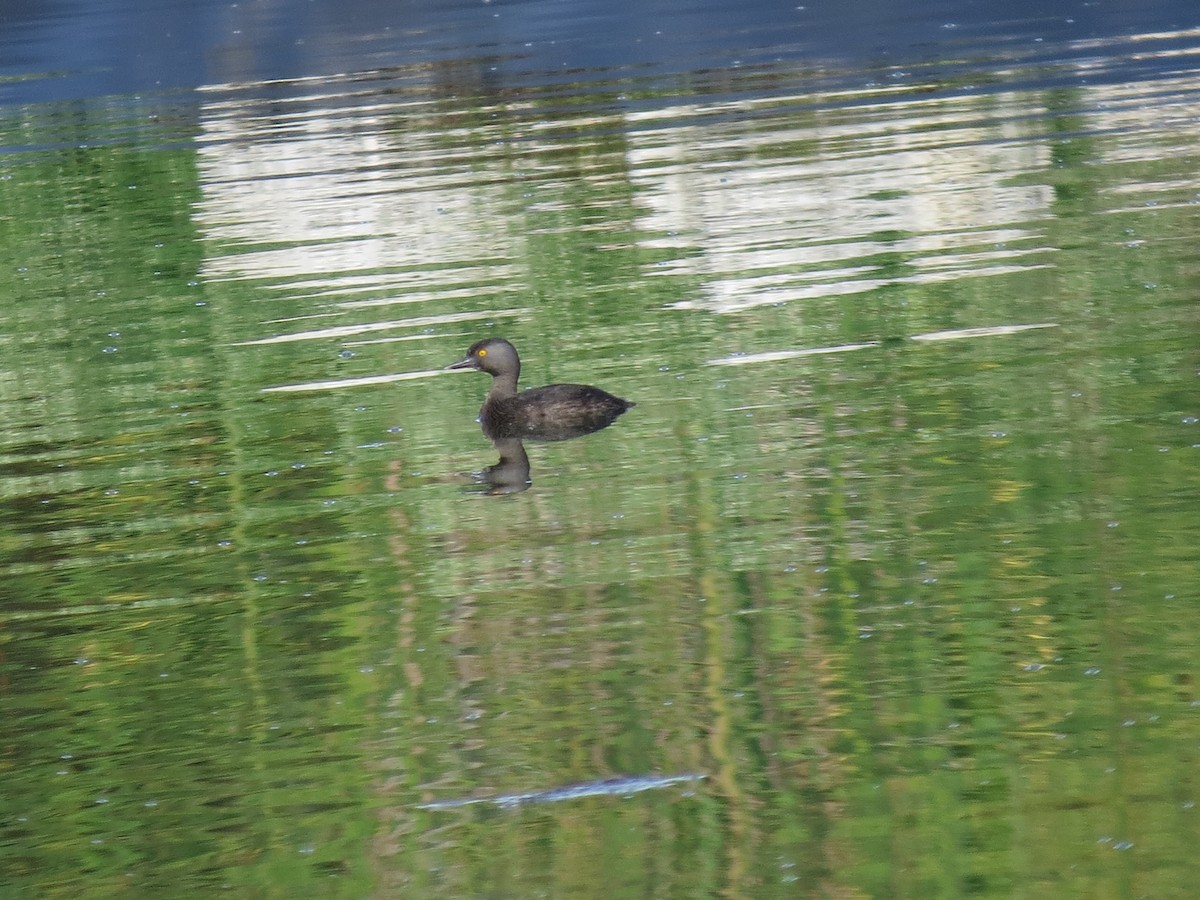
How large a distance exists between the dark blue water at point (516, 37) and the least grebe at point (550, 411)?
1528 centimetres

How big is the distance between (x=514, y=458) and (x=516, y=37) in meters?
24.6

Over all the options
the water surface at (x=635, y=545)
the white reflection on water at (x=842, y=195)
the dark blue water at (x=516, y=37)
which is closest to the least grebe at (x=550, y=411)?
the water surface at (x=635, y=545)

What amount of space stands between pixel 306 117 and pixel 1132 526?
20977 mm

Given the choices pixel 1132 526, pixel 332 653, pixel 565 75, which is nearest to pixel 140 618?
pixel 332 653

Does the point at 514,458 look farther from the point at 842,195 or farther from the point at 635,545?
the point at 842,195

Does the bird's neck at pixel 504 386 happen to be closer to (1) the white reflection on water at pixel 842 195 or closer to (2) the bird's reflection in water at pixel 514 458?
(2) the bird's reflection in water at pixel 514 458

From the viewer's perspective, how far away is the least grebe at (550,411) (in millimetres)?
12188

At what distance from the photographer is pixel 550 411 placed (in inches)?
483

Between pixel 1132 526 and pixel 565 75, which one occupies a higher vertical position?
pixel 565 75

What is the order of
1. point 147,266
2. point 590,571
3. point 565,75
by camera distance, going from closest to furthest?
1. point 590,571
2. point 147,266
3. point 565,75

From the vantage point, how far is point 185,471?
12.2m

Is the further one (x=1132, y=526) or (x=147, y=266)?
(x=147, y=266)

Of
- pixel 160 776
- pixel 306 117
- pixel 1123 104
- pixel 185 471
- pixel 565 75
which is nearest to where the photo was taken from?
pixel 160 776

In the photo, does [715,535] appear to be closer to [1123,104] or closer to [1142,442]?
[1142,442]
